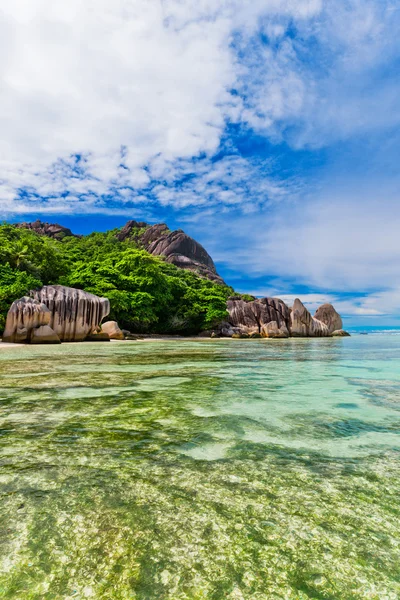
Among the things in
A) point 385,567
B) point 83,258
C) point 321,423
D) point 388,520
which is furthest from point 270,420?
point 83,258

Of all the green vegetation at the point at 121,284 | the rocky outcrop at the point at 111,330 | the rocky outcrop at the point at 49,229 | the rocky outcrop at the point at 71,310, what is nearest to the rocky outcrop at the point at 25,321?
the rocky outcrop at the point at 71,310

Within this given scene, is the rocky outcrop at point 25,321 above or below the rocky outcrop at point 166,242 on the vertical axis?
below

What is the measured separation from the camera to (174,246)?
67500 millimetres

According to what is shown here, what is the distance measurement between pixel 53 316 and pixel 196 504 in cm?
1821

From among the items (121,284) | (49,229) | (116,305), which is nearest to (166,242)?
(49,229)

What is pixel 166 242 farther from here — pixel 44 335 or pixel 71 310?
pixel 44 335

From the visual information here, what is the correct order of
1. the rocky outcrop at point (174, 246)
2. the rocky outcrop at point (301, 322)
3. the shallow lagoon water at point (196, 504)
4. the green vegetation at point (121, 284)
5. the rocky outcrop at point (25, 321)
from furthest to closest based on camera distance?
the rocky outcrop at point (174, 246) < the rocky outcrop at point (301, 322) < the green vegetation at point (121, 284) < the rocky outcrop at point (25, 321) < the shallow lagoon water at point (196, 504)

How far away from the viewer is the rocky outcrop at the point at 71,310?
18219 millimetres

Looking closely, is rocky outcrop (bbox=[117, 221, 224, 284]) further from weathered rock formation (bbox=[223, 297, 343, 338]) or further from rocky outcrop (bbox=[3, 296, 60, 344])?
rocky outcrop (bbox=[3, 296, 60, 344])

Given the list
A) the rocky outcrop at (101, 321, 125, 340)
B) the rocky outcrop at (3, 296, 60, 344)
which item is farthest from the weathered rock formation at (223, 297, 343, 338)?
the rocky outcrop at (3, 296, 60, 344)

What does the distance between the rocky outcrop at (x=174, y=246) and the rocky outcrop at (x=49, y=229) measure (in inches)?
416

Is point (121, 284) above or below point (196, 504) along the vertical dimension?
above

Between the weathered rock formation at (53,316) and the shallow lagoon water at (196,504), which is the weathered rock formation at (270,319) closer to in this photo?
the weathered rock formation at (53,316)

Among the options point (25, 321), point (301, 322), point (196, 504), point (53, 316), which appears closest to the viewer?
point (196, 504)
